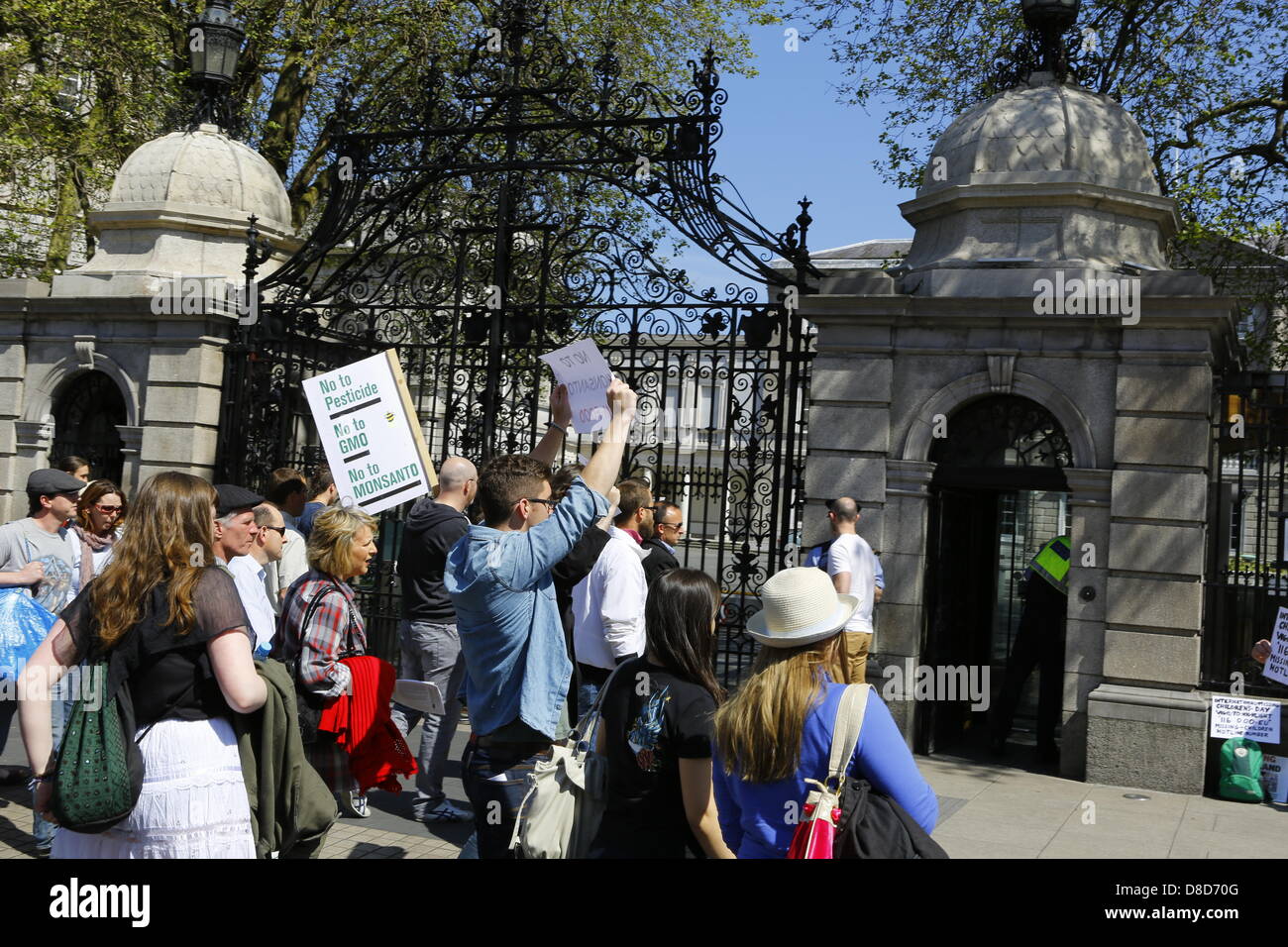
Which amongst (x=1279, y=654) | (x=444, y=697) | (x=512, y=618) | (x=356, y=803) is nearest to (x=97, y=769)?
(x=512, y=618)

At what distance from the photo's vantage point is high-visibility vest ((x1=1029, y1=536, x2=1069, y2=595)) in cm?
966

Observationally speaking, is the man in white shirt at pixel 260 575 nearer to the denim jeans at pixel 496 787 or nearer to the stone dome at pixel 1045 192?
the denim jeans at pixel 496 787

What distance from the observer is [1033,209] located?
9.73 m

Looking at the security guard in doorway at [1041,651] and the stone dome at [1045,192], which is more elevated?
the stone dome at [1045,192]

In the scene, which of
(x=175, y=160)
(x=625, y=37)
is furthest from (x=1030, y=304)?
(x=625, y=37)

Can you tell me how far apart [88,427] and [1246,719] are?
430 inches

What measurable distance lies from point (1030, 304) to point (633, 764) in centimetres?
666

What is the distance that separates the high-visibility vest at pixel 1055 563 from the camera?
966 centimetres

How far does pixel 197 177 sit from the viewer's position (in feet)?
39.9

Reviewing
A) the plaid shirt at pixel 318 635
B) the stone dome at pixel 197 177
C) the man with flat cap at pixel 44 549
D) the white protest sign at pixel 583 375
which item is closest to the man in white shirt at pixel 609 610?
the white protest sign at pixel 583 375

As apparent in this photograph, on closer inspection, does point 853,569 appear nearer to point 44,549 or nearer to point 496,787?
point 496,787

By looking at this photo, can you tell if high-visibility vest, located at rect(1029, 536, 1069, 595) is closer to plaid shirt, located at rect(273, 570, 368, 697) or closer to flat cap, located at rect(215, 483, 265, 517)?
plaid shirt, located at rect(273, 570, 368, 697)

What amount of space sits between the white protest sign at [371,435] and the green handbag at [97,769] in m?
3.98


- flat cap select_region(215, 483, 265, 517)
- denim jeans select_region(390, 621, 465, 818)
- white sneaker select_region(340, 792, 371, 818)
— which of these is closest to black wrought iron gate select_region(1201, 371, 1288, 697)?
denim jeans select_region(390, 621, 465, 818)
